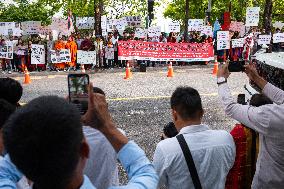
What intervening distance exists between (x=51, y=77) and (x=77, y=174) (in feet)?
49.7

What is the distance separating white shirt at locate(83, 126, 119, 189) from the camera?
278 centimetres

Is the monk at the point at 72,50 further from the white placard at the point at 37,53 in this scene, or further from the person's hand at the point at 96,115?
the person's hand at the point at 96,115

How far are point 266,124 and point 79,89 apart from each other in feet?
4.50

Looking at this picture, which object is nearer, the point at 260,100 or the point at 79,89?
the point at 79,89

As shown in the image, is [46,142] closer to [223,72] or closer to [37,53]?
[223,72]

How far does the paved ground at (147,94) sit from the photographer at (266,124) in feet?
9.58

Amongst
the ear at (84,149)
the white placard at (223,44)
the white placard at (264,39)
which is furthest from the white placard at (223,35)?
the ear at (84,149)

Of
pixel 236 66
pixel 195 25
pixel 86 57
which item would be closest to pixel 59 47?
pixel 86 57

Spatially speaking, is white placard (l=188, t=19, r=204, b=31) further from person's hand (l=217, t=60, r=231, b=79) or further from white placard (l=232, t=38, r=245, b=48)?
person's hand (l=217, t=60, r=231, b=79)

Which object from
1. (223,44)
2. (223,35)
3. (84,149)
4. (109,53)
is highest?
(223,35)

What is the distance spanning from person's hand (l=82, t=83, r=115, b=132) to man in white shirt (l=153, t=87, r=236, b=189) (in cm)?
115

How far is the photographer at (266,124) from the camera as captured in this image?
9.50 feet

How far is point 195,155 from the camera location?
107 inches

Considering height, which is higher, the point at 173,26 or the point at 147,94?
the point at 173,26
